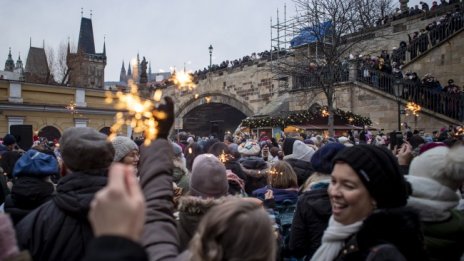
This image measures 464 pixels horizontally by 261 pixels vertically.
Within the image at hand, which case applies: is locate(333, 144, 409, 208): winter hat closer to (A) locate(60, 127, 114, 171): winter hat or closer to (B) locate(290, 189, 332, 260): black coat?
(B) locate(290, 189, 332, 260): black coat

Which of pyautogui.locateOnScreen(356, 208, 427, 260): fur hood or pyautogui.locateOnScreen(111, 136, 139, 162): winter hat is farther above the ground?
pyautogui.locateOnScreen(111, 136, 139, 162): winter hat

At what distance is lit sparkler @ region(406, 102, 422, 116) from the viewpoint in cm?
1598

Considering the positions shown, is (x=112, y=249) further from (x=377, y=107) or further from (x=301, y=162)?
(x=377, y=107)

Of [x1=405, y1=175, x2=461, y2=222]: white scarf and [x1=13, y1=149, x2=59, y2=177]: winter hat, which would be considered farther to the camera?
[x1=13, y1=149, x2=59, y2=177]: winter hat

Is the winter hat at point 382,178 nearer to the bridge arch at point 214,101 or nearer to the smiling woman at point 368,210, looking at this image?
the smiling woman at point 368,210

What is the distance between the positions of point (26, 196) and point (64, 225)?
2.59 ft

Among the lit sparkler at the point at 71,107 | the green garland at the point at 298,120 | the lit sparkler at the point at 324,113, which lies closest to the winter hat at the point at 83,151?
the green garland at the point at 298,120

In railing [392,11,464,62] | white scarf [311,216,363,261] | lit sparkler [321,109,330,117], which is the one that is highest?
railing [392,11,464,62]

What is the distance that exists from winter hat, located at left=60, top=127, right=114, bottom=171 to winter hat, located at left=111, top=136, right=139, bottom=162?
1.29 meters

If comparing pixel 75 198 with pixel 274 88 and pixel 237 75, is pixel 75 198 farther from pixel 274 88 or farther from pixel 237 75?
pixel 237 75

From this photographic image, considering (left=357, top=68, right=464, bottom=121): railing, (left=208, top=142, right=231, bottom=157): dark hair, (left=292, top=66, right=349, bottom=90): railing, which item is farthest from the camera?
(left=357, top=68, right=464, bottom=121): railing

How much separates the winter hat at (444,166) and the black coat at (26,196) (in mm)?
2684

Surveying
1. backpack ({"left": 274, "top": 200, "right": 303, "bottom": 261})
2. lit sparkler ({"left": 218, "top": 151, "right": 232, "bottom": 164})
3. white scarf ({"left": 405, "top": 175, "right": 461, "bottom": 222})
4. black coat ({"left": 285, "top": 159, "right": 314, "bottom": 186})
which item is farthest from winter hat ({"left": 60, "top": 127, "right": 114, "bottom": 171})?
lit sparkler ({"left": 218, "top": 151, "right": 232, "bottom": 164})

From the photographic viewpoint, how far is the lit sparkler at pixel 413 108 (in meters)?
16.0
